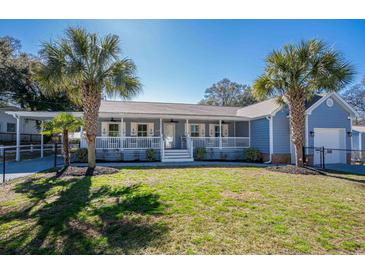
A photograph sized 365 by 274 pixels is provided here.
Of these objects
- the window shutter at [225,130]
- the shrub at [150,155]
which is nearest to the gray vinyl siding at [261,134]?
the window shutter at [225,130]

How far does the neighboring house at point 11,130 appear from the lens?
21547 mm

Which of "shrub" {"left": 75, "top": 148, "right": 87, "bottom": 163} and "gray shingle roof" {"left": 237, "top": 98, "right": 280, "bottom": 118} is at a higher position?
"gray shingle roof" {"left": 237, "top": 98, "right": 280, "bottom": 118}

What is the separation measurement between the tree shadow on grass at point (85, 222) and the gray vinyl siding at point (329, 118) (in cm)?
1298

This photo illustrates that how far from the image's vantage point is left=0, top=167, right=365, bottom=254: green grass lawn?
3168 millimetres

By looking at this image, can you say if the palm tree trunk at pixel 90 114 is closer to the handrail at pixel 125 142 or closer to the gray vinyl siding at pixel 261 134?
the handrail at pixel 125 142

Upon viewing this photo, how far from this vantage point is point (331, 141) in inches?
569

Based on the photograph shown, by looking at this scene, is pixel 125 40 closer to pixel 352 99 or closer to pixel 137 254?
pixel 137 254

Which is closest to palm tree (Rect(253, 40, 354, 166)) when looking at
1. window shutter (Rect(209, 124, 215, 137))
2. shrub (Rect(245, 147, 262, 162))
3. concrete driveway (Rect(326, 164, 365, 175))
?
concrete driveway (Rect(326, 164, 365, 175))

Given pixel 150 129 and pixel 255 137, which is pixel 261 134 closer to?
pixel 255 137

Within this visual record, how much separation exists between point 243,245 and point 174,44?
34.6 ft

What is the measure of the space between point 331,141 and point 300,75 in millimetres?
7093

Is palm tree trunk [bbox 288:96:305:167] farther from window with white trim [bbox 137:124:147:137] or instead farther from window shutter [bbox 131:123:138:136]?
window shutter [bbox 131:123:138:136]

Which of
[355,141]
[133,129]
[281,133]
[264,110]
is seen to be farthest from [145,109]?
[355,141]

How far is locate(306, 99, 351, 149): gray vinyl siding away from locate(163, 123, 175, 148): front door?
985 centimetres
